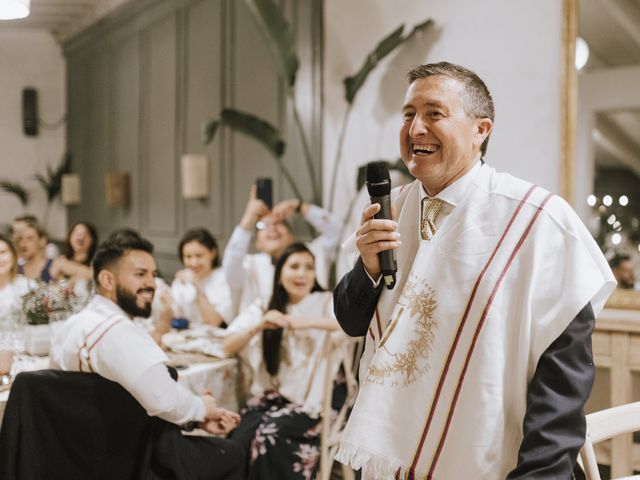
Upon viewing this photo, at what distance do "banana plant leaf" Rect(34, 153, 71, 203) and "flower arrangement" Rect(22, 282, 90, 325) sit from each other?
18.4 ft

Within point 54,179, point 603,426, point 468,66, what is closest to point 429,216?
point 603,426

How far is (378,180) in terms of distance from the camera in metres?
1.24

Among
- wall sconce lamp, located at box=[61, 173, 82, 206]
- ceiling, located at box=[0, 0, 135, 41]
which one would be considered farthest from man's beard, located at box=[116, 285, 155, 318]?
wall sconce lamp, located at box=[61, 173, 82, 206]

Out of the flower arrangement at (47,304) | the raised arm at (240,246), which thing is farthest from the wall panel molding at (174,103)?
the flower arrangement at (47,304)

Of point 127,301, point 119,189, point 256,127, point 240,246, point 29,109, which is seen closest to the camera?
point 127,301

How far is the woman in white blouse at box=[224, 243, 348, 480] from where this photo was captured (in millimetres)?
2695

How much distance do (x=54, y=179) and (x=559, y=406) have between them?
320 inches

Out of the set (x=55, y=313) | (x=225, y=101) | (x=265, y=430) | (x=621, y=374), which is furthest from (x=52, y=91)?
(x=621, y=374)

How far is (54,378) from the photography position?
70.8 inches

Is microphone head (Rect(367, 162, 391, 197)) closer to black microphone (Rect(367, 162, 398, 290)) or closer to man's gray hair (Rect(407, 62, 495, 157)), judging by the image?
black microphone (Rect(367, 162, 398, 290))

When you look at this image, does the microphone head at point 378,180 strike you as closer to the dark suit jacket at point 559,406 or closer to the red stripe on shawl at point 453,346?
the red stripe on shawl at point 453,346

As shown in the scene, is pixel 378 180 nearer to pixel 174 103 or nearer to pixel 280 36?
pixel 280 36

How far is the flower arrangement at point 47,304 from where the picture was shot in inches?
111

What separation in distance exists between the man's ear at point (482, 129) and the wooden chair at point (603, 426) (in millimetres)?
607
